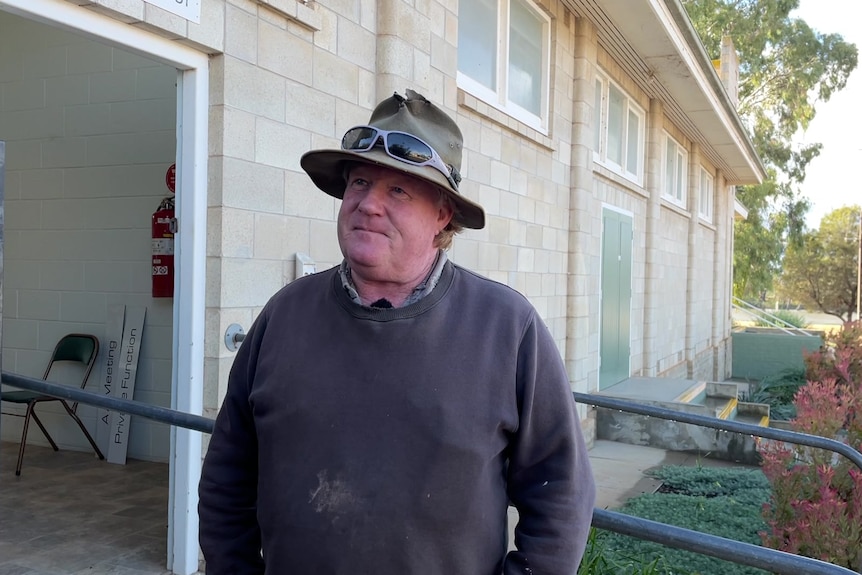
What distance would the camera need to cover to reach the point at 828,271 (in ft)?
161

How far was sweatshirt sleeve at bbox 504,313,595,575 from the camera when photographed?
1627 mm

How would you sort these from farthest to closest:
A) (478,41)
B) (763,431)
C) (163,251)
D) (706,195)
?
(706,195) < (478,41) < (163,251) < (763,431)

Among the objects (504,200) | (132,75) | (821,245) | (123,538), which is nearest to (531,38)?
(504,200)

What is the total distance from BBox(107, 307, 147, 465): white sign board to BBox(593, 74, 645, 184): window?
592 cm

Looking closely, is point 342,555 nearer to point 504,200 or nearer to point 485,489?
point 485,489

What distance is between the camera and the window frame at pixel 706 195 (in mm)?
17453

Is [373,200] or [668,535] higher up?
[373,200]

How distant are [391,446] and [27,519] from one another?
152 inches

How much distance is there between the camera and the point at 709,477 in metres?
6.89

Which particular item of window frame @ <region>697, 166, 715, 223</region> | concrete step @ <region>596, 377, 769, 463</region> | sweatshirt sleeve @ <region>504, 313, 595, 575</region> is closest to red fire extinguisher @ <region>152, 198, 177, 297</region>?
sweatshirt sleeve @ <region>504, 313, 595, 575</region>

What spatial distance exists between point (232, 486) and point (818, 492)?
390 cm

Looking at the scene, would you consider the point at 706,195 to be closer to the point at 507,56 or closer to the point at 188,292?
the point at 507,56

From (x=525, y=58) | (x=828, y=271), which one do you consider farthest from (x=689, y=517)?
(x=828, y=271)

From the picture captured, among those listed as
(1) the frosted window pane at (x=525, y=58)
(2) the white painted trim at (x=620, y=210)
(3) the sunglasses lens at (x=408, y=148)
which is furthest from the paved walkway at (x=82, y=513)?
(2) the white painted trim at (x=620, y=210)
